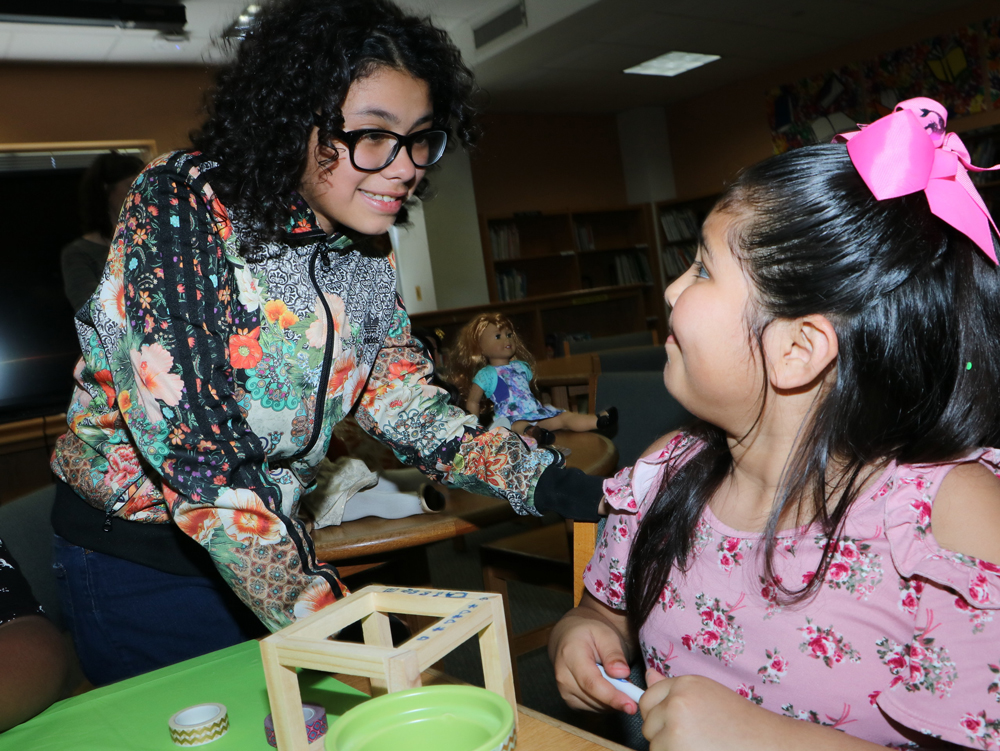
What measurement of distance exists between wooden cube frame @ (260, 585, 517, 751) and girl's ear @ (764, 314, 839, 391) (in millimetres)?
407

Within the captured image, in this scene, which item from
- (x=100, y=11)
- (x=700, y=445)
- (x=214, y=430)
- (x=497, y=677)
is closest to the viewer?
(x=497, y=677)

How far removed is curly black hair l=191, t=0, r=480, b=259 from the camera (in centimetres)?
105

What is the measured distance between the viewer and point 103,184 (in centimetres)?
342

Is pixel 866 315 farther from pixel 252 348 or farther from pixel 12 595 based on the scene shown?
pixel 12 595

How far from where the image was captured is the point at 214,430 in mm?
916

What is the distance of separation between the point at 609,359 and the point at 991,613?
2.91 m

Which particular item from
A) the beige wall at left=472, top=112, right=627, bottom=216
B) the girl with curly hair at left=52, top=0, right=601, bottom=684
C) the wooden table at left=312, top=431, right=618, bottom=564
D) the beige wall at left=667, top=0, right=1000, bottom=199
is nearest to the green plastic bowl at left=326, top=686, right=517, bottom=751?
the girl with curly hair at left=52, top=0, right=601, bottom=684

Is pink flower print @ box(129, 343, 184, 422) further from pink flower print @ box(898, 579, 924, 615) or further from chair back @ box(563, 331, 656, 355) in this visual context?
chair back @ box(563, 331, 656, 355)

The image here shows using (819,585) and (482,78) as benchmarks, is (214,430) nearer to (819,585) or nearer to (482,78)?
(819,585)

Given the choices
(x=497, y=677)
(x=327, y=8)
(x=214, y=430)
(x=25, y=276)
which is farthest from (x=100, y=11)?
(x=497, y=677)

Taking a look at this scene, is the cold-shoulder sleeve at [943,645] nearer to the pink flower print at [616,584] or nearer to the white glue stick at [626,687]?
the white glue stick at [626,687]

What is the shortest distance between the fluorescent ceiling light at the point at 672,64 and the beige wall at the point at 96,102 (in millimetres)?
3842

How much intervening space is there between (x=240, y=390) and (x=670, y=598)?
604 millimetres

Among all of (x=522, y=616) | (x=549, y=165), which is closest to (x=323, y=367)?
(x=522, y=616)
